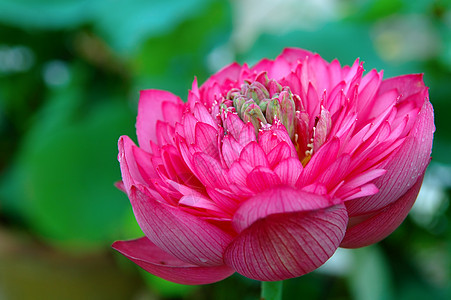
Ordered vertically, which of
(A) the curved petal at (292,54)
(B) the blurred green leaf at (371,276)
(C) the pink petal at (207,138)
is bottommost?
(B) the blurred green leaf at (371,276)

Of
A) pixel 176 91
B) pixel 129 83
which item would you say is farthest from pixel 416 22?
pixel 129 83

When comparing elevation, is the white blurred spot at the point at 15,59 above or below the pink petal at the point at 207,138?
above

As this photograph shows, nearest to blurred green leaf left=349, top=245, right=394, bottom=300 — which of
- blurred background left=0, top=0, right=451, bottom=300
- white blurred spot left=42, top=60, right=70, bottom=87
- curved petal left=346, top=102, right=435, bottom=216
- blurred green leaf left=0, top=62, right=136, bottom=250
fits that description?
blurred background left=0, top=0, right=451, bottom=300

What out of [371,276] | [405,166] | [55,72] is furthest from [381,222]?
[55,72]

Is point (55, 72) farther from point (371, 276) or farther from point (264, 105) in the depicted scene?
point (264, 105)

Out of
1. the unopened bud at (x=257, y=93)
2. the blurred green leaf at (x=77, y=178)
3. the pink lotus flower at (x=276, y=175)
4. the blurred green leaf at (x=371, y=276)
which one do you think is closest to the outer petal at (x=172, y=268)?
the pink lotus flower at (x=276, y=175)

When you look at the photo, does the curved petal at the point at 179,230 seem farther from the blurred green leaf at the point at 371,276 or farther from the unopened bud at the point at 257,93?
the blurred green leaf at the point at 371,276
